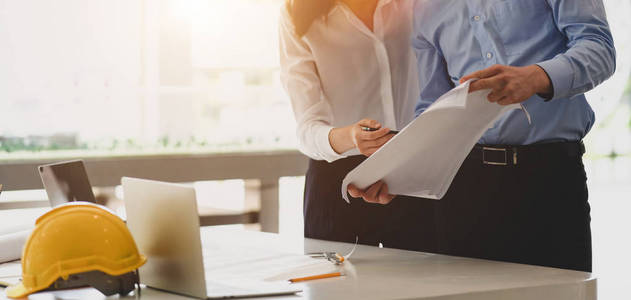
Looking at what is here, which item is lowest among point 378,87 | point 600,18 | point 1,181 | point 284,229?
point 284,229

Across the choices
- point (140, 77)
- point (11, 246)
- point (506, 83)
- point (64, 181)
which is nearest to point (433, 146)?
point (506, 83)

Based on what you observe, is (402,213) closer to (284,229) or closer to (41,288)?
(41,288)

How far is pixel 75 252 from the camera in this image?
1.16 meters

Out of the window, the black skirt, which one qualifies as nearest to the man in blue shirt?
the black skirt

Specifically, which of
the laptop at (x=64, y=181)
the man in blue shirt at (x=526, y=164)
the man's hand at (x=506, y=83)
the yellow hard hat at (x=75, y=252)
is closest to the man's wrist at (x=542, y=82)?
the man's hand at (x=506, y=83)

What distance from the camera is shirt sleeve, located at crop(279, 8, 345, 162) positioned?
2.02 metres

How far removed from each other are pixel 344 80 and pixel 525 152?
582 mm

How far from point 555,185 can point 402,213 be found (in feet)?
1.36

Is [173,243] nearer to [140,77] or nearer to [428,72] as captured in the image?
[428,72]

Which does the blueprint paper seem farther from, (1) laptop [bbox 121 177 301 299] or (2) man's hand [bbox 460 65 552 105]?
(2) man's hand [bbox 460 65 552 105]

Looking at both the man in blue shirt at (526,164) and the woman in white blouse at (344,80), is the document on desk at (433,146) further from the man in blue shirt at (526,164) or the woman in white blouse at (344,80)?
the woman in white blouse at (344,80)

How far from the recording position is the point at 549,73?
146 cm

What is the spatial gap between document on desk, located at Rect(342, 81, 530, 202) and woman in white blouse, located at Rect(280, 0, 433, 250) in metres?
0.42

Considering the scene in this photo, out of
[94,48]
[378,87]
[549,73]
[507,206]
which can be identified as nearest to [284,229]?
[94,48]
